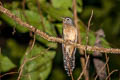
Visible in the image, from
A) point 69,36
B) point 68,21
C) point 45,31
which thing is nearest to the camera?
point 45,31

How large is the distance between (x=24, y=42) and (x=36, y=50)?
191 cm

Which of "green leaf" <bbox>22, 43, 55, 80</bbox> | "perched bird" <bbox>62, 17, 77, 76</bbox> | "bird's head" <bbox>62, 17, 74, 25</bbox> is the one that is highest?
"bird's head" <bbox>62, 17, 74, 25</bbox>

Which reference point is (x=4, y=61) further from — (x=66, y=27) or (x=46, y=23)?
(x=66, y=27)

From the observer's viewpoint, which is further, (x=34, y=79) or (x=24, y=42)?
(x=24, y=42)

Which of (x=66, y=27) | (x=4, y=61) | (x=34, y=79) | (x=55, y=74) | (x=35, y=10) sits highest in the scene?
(x=35, y=10)

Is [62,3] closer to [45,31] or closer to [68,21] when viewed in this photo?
[45,31]

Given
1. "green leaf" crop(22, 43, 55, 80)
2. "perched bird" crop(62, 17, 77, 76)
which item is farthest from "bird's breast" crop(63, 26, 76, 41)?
"green leaf" crop(22, 43, 55, 80)

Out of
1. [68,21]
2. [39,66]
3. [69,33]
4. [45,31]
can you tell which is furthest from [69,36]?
[39,66]

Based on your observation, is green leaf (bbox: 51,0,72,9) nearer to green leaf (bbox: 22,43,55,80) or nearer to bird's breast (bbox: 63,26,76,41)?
bird's breast (bbox: 63,26,76,41)

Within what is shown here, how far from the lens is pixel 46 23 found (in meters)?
4.48

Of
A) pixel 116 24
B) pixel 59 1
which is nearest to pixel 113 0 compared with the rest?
pixel 116 24

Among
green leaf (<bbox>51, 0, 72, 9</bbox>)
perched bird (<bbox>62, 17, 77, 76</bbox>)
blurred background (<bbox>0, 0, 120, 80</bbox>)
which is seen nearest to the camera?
blurred background (<bbox>0, 0, 120, 80</bbox>)

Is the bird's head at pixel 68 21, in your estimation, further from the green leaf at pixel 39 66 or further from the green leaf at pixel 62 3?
the green leaf at pixel 39 66

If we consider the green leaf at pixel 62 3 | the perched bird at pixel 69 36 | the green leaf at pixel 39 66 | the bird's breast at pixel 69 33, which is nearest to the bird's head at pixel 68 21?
the perched bird at pixel 69 36
